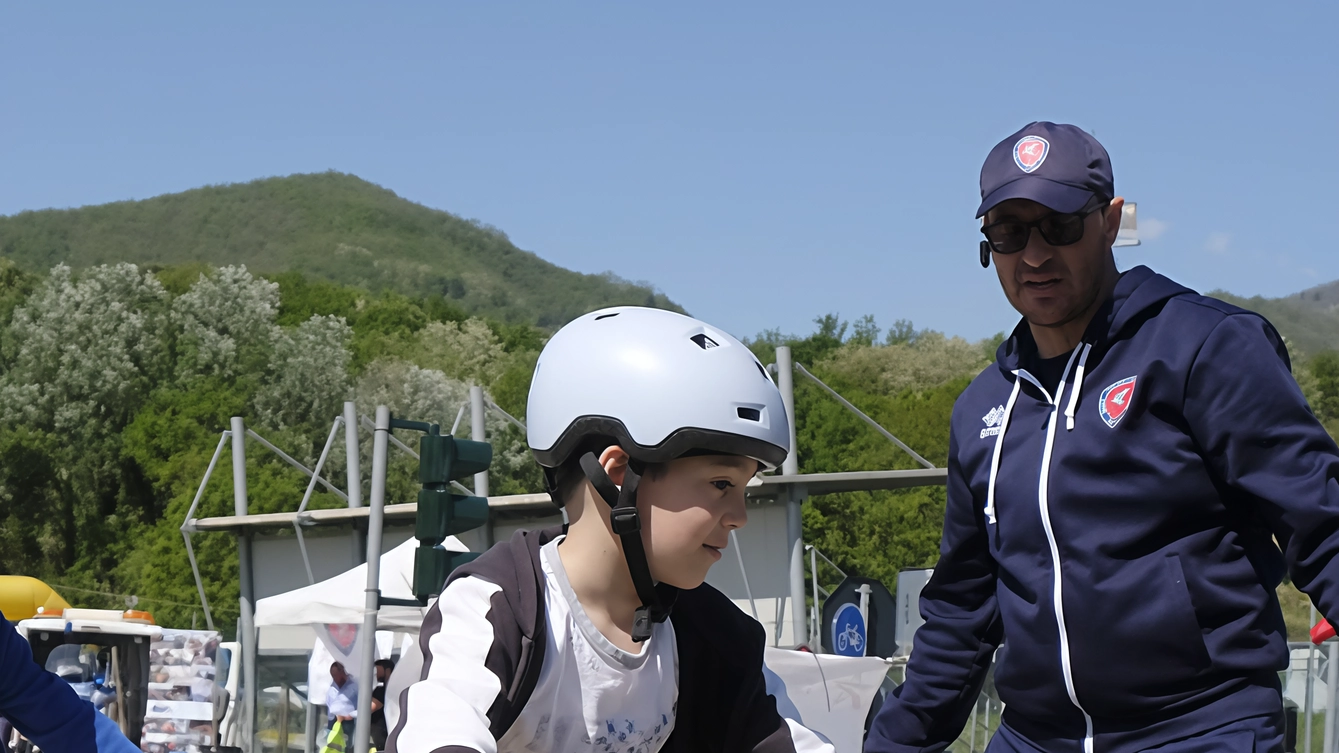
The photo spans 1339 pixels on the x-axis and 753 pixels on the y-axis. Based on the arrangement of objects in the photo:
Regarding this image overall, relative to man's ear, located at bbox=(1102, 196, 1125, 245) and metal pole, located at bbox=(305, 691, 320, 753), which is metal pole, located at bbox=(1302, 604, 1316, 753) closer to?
metal pole, located at bbox=(305, 691, 320, 753)

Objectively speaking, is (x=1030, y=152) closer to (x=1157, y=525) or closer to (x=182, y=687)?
(x=1157, y=525)

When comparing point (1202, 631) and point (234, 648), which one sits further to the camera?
point (234, 648)

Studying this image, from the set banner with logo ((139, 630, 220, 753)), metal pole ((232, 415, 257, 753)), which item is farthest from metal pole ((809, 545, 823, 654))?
metal pole ((232, 415, 257, 753))

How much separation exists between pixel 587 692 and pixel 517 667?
0.17 meters

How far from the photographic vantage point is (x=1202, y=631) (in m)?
2.96

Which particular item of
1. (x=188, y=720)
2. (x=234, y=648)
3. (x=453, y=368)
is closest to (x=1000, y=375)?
(x=188, y=720)

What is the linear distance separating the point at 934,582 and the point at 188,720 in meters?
10.4

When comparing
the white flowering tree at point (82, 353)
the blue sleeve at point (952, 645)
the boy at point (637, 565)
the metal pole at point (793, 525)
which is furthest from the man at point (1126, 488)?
the white flowering tree at point (82, 353)

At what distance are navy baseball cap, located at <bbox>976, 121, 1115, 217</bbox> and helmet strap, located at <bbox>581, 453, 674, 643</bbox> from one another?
1116 mm

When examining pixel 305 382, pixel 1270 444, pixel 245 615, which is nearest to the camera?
pixel 1270 444

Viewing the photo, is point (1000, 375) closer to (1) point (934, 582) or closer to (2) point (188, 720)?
(1) point (934, 582)

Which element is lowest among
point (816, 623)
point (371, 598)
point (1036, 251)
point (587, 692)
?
point (816, 623)

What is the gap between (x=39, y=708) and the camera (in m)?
2.88

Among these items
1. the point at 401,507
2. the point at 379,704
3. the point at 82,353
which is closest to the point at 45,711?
the point at 379,704
